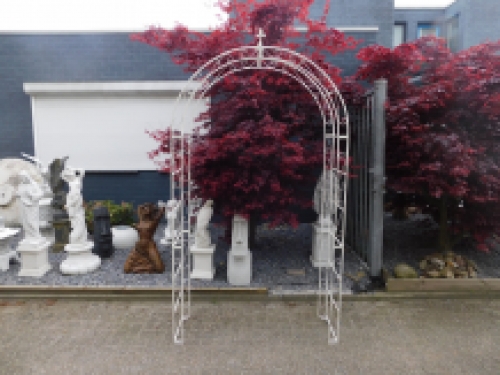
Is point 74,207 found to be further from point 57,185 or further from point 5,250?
point 57,185

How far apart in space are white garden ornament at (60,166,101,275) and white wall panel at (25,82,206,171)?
2737 mm

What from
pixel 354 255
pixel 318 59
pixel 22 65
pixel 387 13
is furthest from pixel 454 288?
pixel 22 65

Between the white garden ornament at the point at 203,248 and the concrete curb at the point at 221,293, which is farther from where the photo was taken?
the white garden ornament at the point at 203,248

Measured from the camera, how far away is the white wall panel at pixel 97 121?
779 centimetres

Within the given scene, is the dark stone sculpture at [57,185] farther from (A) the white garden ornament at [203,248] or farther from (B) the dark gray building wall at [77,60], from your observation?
(A) the white garden ornament at [203,248]

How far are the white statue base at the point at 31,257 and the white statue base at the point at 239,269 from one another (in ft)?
8.61

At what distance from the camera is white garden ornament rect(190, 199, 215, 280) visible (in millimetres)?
5016

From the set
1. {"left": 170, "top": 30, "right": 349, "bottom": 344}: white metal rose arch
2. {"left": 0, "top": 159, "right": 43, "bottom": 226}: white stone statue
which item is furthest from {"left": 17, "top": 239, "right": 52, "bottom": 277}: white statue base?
{"left": 0, "top": 159, "right": 43, "bottom": 226}: white stone statue

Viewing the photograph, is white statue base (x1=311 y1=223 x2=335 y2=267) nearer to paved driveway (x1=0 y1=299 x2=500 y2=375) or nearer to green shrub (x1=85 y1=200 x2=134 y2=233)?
paved driveway (x1=0 y1=299 x2=500 y2=375)

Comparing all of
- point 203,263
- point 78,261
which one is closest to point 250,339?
point 203,263

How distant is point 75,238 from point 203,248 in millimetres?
1820

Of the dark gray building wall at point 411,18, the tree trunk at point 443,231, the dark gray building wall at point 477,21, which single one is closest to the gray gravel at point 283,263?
the tree trunk at point 443,231

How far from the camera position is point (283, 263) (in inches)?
222

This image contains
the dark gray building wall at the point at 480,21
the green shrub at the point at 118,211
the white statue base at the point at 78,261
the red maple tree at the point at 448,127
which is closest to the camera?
the red maple tree at the point at 448,127
